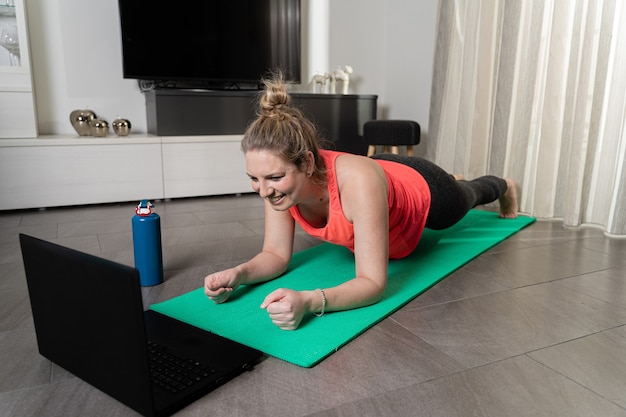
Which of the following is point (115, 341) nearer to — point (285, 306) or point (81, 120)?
point (285, 306)

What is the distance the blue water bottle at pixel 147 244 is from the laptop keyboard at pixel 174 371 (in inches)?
20.3

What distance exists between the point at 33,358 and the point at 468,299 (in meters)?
1.10

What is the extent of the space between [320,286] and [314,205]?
25 cm

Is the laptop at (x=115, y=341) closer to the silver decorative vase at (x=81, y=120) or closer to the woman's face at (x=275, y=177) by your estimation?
the woman's face at (x=275, y=177)

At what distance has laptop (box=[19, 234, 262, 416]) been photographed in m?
0.79

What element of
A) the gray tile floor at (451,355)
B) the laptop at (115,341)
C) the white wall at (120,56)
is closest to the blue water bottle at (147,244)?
the gray tile floor at (451,355)

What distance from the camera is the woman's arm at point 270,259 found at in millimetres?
1308

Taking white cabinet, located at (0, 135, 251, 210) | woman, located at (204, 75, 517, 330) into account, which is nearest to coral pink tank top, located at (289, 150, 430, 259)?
woman, located at (204, 75, 517, 330)

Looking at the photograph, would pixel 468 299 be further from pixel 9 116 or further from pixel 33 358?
pixel 9 116

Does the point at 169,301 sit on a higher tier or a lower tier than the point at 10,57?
lower

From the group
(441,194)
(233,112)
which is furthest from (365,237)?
(233,112)

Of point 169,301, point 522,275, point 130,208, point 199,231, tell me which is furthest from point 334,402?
point 130,208

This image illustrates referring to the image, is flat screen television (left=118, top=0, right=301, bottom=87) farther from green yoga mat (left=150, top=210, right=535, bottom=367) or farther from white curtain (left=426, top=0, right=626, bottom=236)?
green yoga mat (left=150, top=210, right=535, bottom=367)

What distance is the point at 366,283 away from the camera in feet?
4.06
